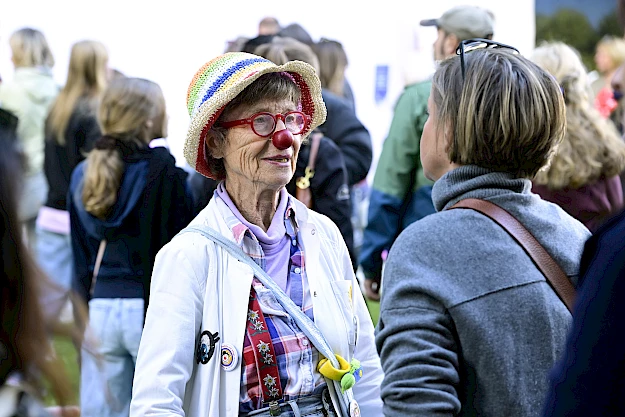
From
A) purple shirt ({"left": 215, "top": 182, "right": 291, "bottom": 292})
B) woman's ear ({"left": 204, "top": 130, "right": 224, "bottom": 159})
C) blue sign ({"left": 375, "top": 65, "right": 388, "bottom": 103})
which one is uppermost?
woman's ear ({"left": 204, "top": 130, "right": 224, "bottom": 159})

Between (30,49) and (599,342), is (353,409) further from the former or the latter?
(30,49)

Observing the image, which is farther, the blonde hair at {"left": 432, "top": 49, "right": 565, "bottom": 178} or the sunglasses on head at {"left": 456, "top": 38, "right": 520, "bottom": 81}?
the sunglasses on head at {"left": 456, "top": 38, "right": 520, "bottom": 81}

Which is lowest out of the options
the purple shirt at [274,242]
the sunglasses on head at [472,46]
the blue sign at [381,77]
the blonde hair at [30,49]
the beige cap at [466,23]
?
the blue sign at [381,77]

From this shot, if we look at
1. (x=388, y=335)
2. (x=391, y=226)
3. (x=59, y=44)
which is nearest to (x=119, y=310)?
(x=391, y=226)

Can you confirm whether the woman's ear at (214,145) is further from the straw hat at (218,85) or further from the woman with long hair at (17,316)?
the woman with long hair at (17,316)

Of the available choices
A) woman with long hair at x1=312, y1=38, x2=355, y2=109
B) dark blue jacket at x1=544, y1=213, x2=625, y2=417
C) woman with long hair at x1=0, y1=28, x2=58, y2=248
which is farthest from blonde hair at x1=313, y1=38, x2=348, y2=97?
dark blue jacket at x1=544, y1=213, x2=625, y2=417

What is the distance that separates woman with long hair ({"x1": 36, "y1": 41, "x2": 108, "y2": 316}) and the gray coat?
13.5 ft

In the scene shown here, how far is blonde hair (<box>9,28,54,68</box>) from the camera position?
6887mm

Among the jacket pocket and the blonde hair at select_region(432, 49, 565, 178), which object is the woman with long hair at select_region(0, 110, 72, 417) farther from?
the jacket pocket

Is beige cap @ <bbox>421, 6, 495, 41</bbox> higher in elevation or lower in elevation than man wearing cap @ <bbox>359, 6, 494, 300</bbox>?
higher

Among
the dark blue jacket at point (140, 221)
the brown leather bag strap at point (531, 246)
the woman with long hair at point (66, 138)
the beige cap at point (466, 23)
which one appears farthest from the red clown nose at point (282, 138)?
the woman with long hair at point (66, 138)

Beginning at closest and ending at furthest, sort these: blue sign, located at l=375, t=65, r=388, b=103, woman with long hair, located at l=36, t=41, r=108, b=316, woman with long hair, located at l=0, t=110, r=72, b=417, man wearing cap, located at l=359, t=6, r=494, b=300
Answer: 1. woman with long hair, located at l=0, t=110, r=72, b=417
2. man wearing cap, located at l=359, t=6, r=494, b=300
3. woman with long hair, located at l=36, t=41, r=108, b=316
4. blue sign, located at l=375, t=65, r=388, b=103

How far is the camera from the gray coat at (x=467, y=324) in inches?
81.2

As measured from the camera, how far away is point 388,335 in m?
2.13
